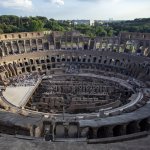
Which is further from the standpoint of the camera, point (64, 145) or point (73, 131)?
point (73, 131)

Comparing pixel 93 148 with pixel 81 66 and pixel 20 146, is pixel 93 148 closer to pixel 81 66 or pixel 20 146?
pixel 20 146

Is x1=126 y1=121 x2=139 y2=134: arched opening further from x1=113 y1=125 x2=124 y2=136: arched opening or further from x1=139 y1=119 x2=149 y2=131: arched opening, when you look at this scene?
x1=113 y1=125 x2=124 y2=136: arched opening

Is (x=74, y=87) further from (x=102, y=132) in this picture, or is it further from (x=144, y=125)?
(x=102, y=132)

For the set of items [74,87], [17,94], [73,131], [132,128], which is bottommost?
[132,128]

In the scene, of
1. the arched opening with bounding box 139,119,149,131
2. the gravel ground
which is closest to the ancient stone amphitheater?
the arched opening with bounding box 139,119,149,131

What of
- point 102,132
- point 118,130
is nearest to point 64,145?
point 102,132

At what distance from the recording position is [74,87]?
43344 millimetres

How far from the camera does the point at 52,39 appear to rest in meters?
60.7

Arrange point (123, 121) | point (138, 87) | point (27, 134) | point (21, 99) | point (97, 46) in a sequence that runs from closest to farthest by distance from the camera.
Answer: point (27, 134) < point (123, 121) < point (21, 99) < point (138, 87) < point (97, 46)

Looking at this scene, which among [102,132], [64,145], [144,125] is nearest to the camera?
[64,145]

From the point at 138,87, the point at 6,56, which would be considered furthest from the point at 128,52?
the point at 6,56

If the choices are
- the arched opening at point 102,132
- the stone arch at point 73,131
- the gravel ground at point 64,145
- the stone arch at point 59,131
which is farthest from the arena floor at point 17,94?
the gravel ground at point 64,145

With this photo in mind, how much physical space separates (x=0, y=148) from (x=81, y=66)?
36.8 m

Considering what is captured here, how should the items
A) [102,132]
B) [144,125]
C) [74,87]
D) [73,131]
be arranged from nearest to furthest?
[73,131] < [102,132] < [144,125] < [74,87]
